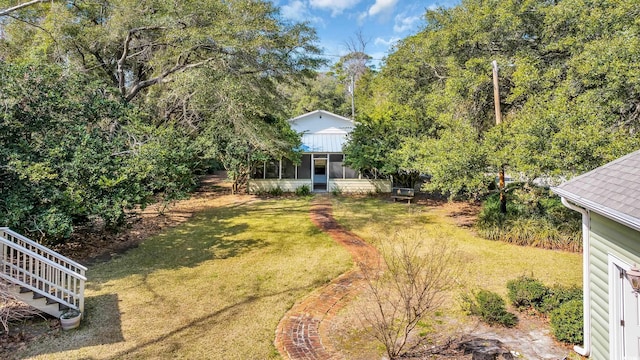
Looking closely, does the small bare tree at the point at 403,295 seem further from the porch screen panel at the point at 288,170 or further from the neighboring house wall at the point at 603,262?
the porch screen panel at the point at 288,170

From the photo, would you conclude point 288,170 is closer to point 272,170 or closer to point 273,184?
point 272,170

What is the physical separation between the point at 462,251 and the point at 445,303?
376 cm

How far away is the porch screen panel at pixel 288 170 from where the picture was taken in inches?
832

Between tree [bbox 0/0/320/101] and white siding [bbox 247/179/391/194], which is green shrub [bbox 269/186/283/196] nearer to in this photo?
white siding [bbox 247/179/391/194]

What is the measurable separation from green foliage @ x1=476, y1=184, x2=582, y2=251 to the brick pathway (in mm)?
4955

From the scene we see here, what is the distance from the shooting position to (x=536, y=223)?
37.4ft

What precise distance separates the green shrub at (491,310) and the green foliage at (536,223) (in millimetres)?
5797

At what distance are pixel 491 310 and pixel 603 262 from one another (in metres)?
1.98

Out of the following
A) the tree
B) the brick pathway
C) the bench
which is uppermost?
the tree

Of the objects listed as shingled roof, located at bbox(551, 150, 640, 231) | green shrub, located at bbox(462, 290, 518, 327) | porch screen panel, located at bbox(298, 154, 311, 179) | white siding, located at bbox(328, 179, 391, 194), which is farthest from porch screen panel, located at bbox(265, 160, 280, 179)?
shingled roof, located at bbox(551, 150, 640, 231)

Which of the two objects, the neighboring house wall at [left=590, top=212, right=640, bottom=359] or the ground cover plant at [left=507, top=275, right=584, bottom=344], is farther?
the ground cover plant at [left=507, top=275, right=584, bottom=344]

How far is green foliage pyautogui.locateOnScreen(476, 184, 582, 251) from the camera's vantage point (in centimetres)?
1065

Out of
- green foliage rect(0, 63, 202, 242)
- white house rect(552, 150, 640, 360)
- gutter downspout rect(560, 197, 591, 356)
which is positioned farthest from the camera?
green foliage rect(0, 63, 202, 242)

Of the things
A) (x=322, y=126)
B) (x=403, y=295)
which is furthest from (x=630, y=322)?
(x=322, y=126)
